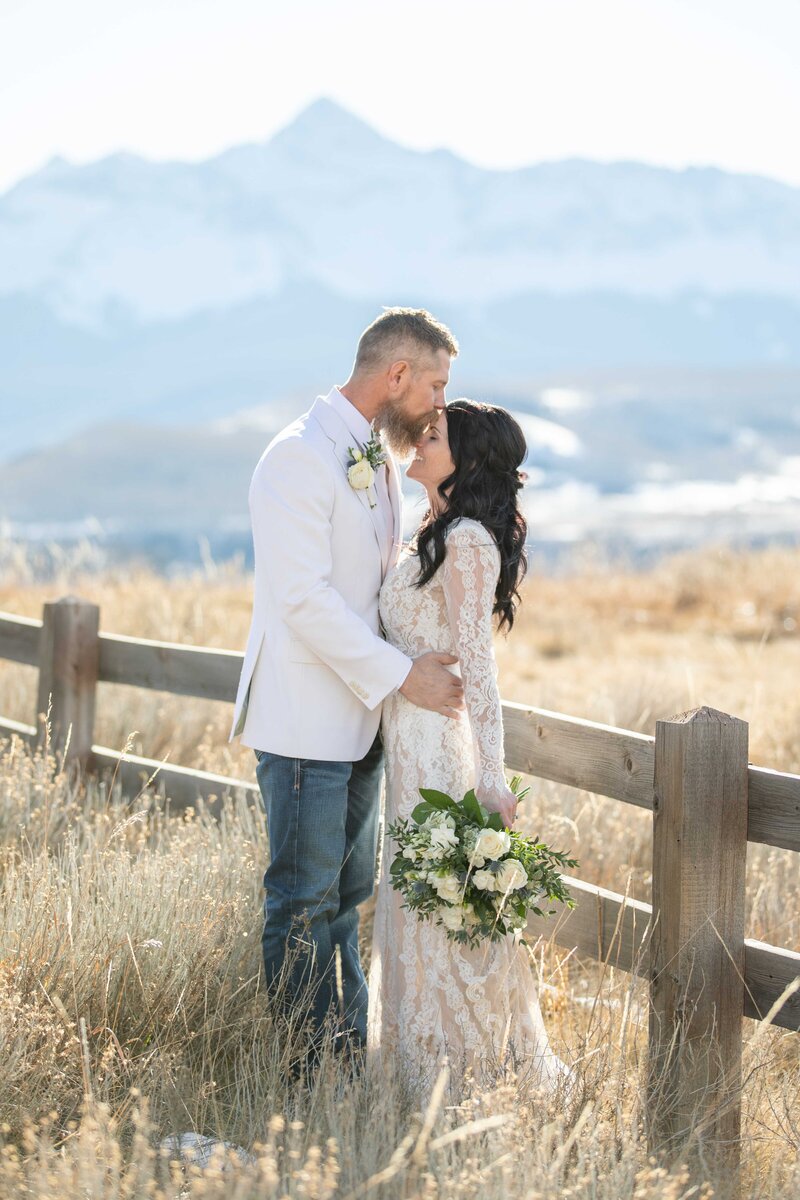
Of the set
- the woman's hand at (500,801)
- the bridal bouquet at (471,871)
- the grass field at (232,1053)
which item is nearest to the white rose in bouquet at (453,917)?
the bridal bouquet at (471,871)

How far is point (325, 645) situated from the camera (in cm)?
338

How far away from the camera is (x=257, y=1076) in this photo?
9.93 ft

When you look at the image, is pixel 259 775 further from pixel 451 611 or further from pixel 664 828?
pixel 664 828

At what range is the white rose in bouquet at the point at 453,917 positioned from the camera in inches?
125

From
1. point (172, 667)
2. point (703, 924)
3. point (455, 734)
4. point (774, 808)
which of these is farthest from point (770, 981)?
point (172, 667)

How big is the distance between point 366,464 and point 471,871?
1.05 m

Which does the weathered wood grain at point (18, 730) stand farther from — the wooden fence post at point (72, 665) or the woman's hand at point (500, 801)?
the woman's hand at point (500, 801)

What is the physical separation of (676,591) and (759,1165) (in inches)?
509

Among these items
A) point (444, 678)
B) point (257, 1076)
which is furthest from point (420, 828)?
point (257, 1076)

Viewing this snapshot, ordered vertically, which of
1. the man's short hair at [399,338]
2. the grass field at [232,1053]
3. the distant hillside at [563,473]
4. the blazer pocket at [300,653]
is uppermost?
the distant hillside at [563,473]

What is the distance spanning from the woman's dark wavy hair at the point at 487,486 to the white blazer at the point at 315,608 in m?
0.20

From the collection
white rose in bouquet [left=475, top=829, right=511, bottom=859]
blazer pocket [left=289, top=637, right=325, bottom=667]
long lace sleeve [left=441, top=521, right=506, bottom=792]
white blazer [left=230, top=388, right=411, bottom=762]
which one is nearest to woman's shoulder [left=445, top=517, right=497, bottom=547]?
long lace sleeve [left=441, top=521, right=506, bottom=792]

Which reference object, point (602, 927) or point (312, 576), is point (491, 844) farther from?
point (312, 576)

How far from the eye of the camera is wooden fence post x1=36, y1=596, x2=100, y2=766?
17.5 feet
